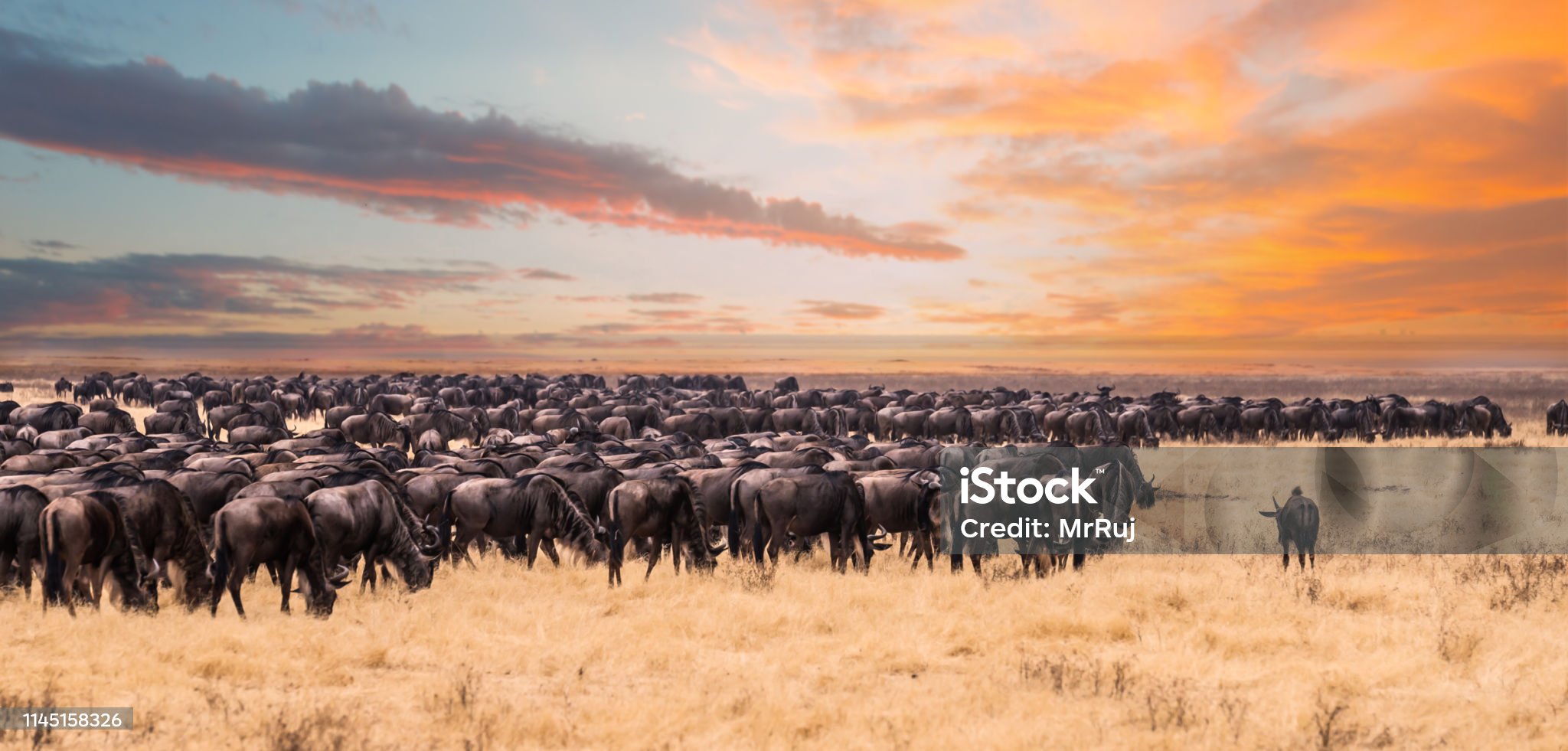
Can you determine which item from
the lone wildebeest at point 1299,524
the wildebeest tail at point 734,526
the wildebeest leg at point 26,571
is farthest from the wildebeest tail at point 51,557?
the lone wildebeest at point 1299,524

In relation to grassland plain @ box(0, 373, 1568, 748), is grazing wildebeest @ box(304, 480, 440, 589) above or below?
above

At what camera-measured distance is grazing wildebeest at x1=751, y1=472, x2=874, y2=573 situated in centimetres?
1762

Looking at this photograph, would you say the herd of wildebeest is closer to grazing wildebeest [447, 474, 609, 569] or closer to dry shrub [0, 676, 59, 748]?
grazing wildebeest [447, 474, 609, 569]

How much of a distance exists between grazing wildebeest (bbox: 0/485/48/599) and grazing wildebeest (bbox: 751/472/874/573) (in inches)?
424

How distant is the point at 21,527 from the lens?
1363 centimetres

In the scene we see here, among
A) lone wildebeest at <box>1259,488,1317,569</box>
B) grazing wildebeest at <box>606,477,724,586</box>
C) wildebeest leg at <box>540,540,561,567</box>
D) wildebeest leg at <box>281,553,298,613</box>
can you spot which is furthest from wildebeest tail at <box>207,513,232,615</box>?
lone wildebeest at <box>1259,488,1317,569</box>

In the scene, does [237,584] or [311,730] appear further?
[237,584]

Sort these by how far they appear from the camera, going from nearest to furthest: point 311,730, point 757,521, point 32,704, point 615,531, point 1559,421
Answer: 1. point 311,730
2. point 32,704
3. point 615,531
4. point 757,521
5. point 1559,421

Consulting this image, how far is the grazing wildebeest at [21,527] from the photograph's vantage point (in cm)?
1362

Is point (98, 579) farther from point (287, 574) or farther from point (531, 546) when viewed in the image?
point (531, 546)

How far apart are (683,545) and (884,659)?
727 cm

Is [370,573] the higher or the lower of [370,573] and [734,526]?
the lower

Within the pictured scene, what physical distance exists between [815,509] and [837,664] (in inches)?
232

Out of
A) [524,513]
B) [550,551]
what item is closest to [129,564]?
[524,513]
